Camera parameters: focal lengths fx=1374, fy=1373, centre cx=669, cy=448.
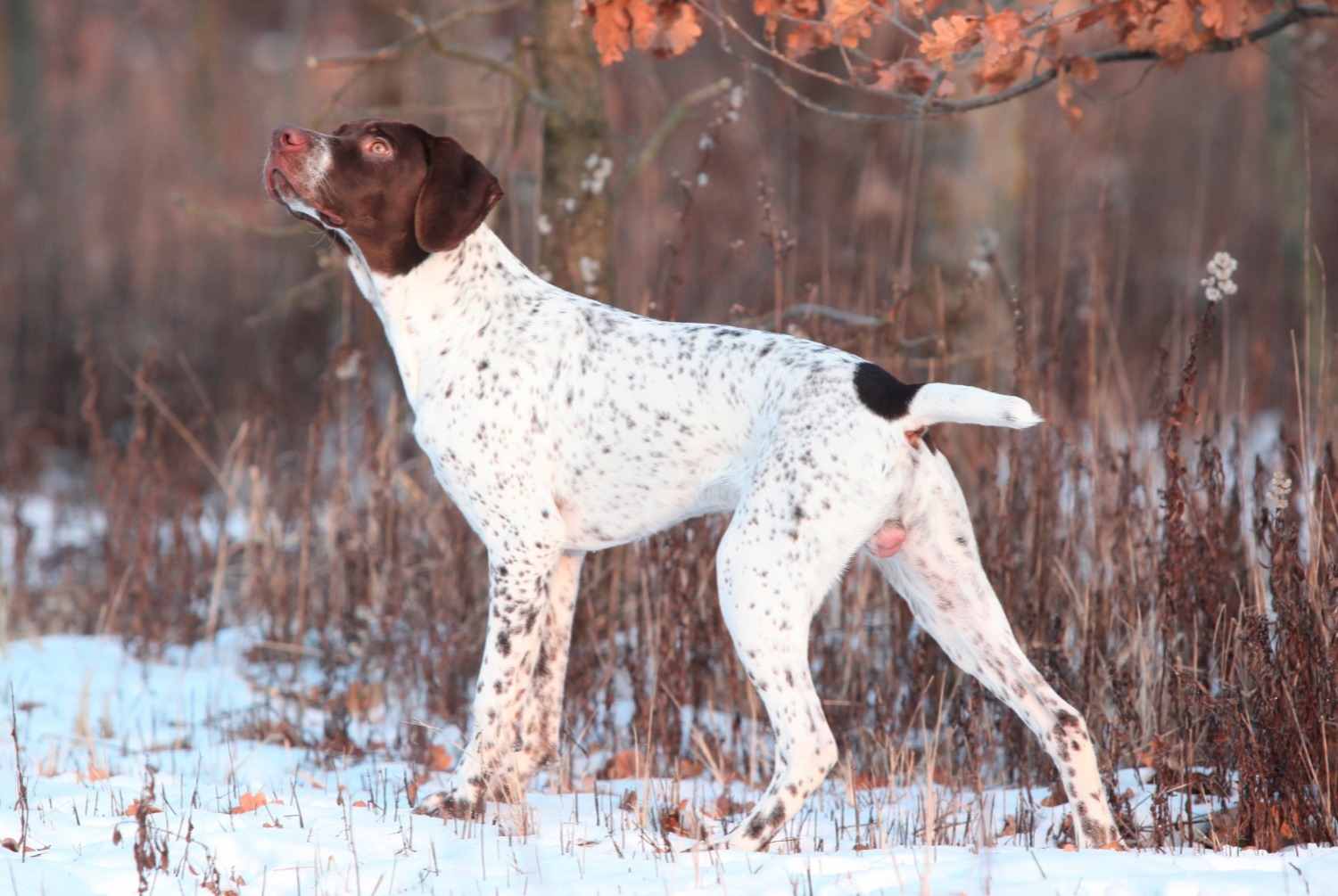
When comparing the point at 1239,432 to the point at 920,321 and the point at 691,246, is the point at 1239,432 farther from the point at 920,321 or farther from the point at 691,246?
the point at 691,246

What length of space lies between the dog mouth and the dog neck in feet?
0.51

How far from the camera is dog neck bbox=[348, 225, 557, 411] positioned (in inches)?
146

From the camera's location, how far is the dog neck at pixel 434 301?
3.71 metres

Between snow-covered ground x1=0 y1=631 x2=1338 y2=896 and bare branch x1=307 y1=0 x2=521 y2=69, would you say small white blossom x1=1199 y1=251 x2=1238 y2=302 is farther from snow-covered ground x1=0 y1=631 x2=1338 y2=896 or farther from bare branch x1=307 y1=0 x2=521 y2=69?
bare branch x1=307 y1=0 x2=521 y2=69

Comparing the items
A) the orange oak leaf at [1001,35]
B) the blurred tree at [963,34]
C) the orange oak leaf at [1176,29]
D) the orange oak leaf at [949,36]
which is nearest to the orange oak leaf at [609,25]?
the blurred tree at [963,34]

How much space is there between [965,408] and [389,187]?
1610mm

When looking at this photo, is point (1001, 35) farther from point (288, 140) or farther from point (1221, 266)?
point (288, 140)

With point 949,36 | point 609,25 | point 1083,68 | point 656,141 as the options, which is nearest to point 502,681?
point 609,25

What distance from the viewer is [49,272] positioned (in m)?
10.5

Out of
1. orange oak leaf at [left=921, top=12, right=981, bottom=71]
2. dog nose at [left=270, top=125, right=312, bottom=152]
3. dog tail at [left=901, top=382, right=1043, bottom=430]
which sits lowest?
dog tail at [left=901, top=382, right=1043, bottom=430]

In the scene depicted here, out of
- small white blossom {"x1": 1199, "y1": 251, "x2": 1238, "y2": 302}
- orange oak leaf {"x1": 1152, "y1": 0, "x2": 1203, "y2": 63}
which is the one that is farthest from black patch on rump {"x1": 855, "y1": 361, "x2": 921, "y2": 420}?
orange oak leaf {"x1": 1152, "y1": 0, "x2": 1203, "y2": 63}

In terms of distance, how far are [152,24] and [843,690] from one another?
1124 inches

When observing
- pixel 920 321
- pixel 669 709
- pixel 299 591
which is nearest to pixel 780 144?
pixel 920 321

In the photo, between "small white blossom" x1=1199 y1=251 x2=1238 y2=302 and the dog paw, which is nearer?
"small white blossom" x1=1199 y1=251 x2=1238 y2=302
